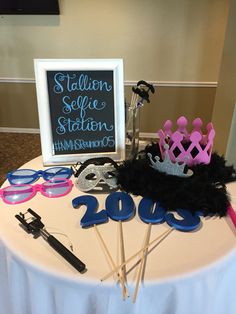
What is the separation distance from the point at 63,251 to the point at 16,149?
2.44 m

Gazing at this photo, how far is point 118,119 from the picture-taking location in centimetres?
103

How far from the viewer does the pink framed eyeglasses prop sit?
0.88 metres

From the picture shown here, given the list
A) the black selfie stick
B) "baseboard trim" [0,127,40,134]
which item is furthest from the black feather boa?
"baseboard trim" [0,127,40,134]

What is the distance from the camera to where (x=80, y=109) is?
3.34 ft

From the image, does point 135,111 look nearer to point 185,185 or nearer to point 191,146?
point 191,146

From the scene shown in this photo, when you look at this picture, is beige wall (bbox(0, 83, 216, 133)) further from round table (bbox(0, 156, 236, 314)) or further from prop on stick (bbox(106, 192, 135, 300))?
round table (bbox(0, 156, 236, 314))

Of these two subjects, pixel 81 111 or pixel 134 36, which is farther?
pixel 134 36

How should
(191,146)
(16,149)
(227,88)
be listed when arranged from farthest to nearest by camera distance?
(16,149) < (227,88) < (191,146)

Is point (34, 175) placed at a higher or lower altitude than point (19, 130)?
higher

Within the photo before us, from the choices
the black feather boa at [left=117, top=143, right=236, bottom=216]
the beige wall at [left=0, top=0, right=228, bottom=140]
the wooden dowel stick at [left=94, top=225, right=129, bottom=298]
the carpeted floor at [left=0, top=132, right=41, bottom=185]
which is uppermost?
the beige wall at [left=0, top=0, right=228, bottom=140]

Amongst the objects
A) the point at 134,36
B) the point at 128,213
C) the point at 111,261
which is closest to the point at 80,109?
the point at 128,213

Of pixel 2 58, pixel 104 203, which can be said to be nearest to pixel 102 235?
pixel 104 203

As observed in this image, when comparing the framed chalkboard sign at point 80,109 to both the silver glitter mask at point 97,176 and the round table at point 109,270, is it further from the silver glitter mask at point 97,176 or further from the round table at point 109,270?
the round table at point 109,270

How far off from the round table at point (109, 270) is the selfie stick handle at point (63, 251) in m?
0.01
